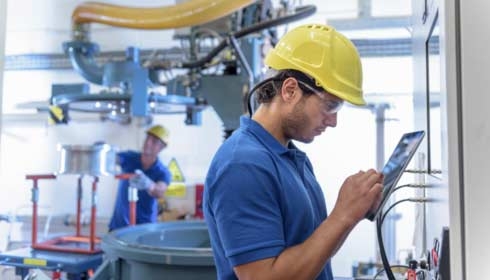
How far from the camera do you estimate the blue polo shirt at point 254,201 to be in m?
0.81

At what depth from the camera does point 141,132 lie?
→ 4.39m

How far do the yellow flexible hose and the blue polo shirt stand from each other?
0.94 metres

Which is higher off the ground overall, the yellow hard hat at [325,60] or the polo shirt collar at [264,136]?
the yellow hard hat at [325,60]

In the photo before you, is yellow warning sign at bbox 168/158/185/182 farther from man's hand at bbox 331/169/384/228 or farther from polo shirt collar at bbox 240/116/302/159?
man's hand at bbox 331/169/384/228

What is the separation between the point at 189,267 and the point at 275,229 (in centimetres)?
90

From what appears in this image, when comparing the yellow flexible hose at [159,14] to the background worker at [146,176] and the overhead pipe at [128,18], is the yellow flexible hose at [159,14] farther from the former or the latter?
the background worker at [146,176]

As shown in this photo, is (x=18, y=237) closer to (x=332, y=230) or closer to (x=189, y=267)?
(x=189, y=267)

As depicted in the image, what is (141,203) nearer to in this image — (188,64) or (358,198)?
(188,64)

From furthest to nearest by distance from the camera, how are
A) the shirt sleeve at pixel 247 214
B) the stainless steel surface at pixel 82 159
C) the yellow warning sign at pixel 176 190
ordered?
the yellow warning sign at pixel 176 190, the stainless steel surface at pixel 82 159, the shirt sleeve at pixel 247 214

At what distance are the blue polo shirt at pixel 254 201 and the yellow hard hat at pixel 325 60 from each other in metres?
0.15

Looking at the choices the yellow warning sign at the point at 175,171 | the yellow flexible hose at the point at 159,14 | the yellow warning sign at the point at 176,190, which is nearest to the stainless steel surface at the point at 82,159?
the yellow flexible hose at the point at 159,14

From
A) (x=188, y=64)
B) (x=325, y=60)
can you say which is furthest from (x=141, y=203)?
(x=325, y=60)

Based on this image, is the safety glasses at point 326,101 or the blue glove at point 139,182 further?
the blue glove at point 139,182

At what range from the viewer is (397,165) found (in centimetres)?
85
